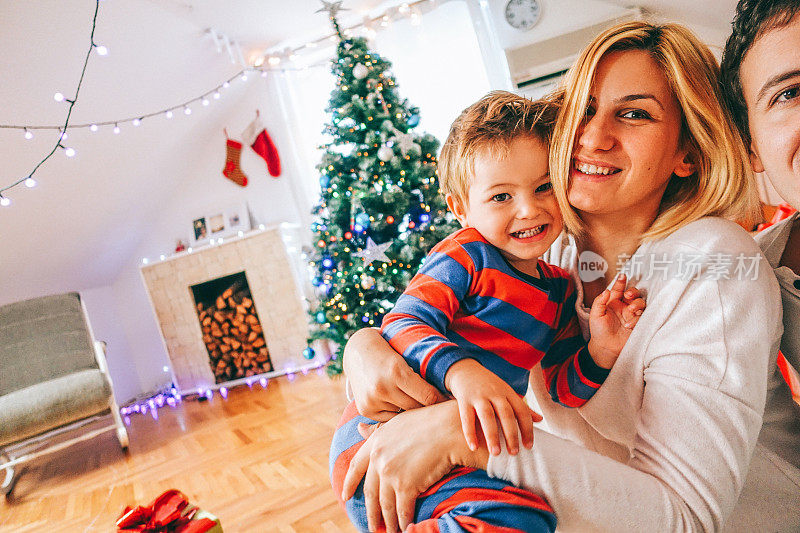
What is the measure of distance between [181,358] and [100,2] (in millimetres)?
3195

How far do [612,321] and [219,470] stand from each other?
255 centimetres

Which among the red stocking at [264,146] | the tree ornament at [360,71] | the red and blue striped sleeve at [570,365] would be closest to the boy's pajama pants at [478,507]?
the red and blue striped sleeve at [570,365]

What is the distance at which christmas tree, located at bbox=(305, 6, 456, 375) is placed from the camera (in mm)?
3082

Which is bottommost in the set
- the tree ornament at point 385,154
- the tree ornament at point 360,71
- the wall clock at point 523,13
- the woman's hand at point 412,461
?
the woman's hand at point 412,461

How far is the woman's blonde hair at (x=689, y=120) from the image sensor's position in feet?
2.77

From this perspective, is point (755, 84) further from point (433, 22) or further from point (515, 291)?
point (433, 22)

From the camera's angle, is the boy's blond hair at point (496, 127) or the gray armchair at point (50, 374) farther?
the gray armchair at point (50, 374)

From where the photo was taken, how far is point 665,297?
0.79m

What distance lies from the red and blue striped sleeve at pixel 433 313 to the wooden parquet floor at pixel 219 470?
1345 mm

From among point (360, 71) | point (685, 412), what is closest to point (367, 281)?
point (360, 71)

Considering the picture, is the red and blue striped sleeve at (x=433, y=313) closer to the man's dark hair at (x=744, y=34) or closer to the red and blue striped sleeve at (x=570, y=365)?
the red and blue striped sleeve at (x=570, y=365)

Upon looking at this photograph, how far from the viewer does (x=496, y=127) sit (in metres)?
0.99

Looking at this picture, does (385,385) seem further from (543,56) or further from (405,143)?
(543,56)

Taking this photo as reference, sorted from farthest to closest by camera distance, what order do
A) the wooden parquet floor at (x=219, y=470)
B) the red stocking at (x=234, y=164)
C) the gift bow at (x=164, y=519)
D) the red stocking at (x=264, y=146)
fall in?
the red stocking at (x=234, y=164)
the red stocking at (x=264, y=146)
the wooden parquet floor at (x=219, y=470)
the gift bow at (x=164, y=519)
